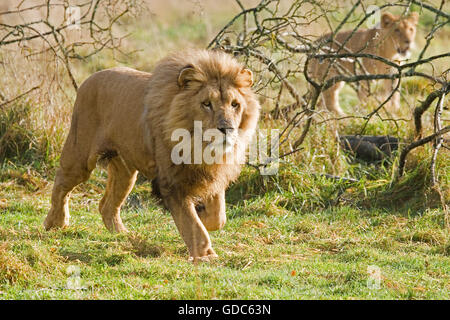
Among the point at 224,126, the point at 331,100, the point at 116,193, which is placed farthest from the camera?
the point at 331,100

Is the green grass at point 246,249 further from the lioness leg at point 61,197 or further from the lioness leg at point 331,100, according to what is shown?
the lioness leg at point 331,100

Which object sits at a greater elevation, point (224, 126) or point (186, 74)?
point (186, 74)

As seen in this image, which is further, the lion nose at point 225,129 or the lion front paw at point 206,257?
the lion front paw at point 206,257

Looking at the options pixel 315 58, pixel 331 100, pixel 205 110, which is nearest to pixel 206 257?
pixel 205 110

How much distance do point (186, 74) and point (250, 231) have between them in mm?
1864

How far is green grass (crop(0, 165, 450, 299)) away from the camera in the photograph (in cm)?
456

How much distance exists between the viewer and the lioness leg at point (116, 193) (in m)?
6.61

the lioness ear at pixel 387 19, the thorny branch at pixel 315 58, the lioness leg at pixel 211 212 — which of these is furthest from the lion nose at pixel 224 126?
the lioness ear at pixel 387 19

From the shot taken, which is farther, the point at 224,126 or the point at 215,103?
the point at 215,103

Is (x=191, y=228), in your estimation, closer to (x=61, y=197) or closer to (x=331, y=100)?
(x=61, y=197)

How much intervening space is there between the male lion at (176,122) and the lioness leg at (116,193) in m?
0.28

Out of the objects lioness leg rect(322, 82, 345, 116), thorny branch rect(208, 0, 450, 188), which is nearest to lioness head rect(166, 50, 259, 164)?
thorny branch rect(208, 0, 450, 188)

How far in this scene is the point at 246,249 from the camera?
5.80m
